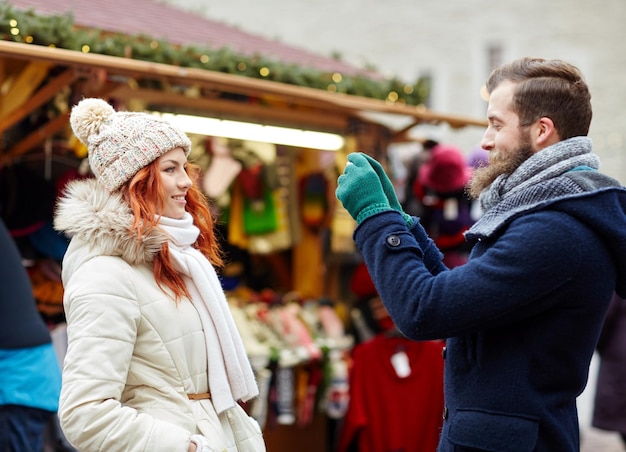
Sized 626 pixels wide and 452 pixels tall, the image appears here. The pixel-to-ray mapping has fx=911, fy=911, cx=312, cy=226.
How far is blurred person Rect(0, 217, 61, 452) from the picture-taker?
396 cm

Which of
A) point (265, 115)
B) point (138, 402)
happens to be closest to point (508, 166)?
point (138, 402)

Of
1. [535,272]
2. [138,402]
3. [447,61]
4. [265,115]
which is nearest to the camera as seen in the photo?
[535,272]

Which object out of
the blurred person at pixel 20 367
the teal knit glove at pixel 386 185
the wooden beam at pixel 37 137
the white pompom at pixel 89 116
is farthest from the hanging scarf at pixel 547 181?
the wooden beam at pixel 37 137

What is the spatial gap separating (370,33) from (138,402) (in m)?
15.9

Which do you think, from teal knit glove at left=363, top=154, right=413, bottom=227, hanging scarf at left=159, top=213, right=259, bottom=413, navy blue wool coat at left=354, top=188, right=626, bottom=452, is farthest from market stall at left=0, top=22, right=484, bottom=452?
navy blue wool coat at left=354, top=188, right=626, bottom=452

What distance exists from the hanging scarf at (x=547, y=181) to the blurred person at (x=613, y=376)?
3382 mm

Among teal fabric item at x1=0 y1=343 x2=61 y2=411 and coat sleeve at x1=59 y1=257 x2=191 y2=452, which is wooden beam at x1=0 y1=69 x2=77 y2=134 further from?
coat sleeve at x1=59 y1=257 x2=191 y2=452

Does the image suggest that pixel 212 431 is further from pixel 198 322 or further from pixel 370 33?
pixel 370 33

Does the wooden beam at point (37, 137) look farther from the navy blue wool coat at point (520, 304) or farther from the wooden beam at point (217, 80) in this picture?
the navy blue wool coat at point (520, 304)

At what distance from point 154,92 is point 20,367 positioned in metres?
2.49

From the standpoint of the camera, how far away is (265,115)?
6.61m

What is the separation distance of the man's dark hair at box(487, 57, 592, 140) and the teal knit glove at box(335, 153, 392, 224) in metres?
0.42

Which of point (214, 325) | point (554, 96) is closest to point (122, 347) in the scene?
point (214, 325)

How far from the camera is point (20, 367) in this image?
4012 millimetres
